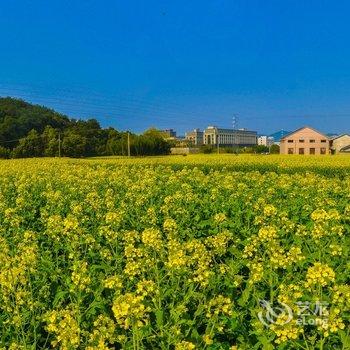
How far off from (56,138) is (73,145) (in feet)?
15.9

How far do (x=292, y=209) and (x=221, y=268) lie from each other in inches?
172

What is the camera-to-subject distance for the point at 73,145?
75812 mm

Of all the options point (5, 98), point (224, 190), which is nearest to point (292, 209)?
point (224, 190)

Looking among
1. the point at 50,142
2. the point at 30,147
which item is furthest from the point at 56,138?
the point at 30,147

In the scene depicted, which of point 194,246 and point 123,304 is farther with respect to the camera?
point 194,246

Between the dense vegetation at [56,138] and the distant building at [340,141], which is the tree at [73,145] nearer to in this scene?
the dense vegetation at [56,138]

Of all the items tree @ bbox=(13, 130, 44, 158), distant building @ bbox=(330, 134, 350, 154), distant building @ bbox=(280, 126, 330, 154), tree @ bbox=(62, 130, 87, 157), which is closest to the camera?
tree @ bbox=(13, 130, 44, 158)

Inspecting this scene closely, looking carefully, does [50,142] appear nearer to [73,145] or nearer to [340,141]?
[73,145]

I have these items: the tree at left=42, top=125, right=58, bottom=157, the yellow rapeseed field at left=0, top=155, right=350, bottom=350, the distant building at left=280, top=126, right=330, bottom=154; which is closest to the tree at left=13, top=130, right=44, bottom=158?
the tree at left=42, top=125, right=58, bottom=157

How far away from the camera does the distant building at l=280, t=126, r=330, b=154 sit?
88125 mm

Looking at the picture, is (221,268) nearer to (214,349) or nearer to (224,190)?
(214,349)

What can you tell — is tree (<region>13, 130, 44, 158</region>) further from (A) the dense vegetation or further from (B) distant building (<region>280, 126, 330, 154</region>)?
(B) distant building (<region>280, 126, 330, 154</region>)

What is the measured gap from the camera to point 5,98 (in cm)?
10119

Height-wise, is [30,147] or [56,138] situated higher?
[56,138]
